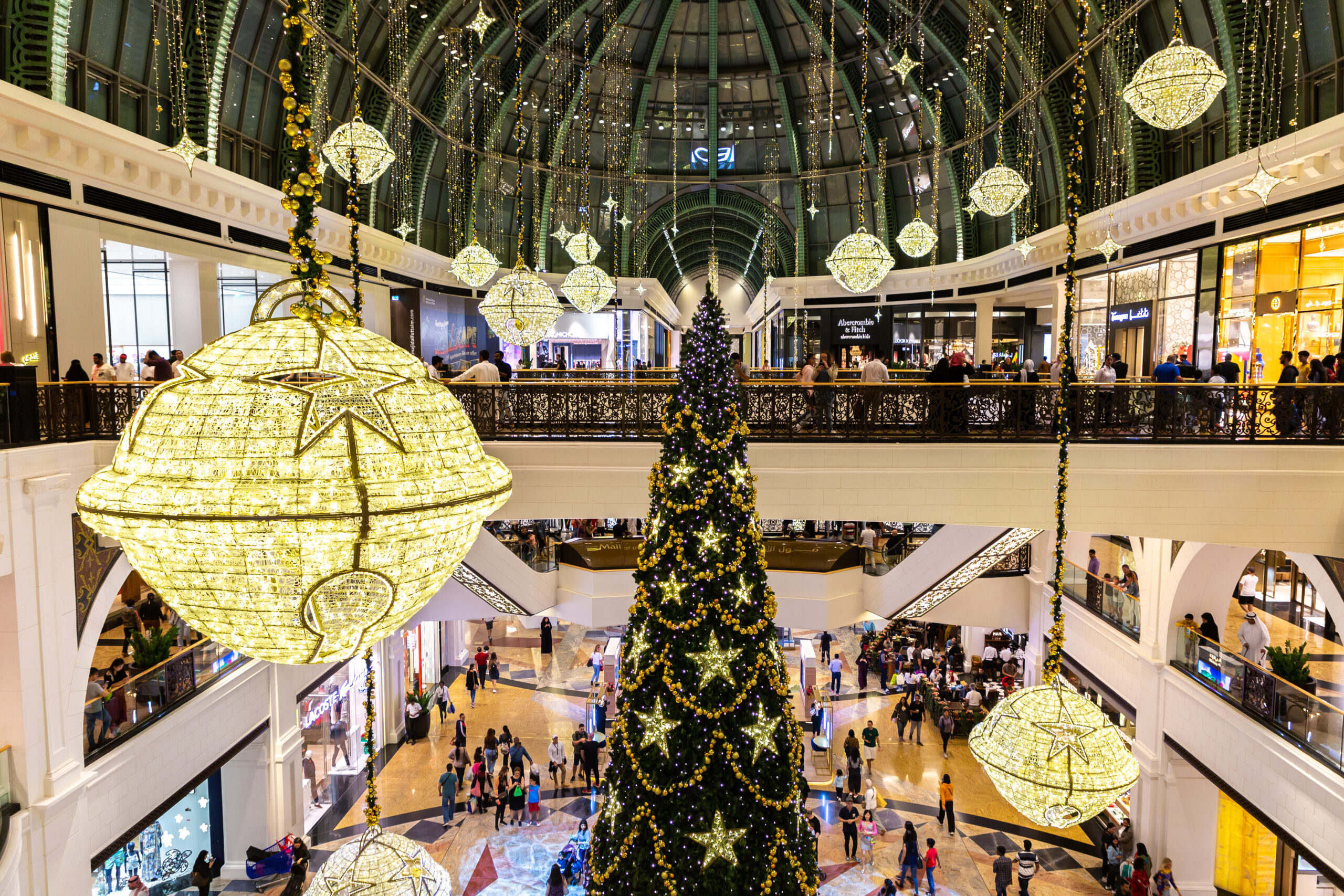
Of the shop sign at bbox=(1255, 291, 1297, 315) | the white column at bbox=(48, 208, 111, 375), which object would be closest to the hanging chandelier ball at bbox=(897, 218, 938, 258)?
the shop sign at bbox=(1255, 291, 1297, 315)

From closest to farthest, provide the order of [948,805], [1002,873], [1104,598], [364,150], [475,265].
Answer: [364,150], [1002,873], [475,265], [948,805], [1104,598]

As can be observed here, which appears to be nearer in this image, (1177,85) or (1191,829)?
(1177,85)

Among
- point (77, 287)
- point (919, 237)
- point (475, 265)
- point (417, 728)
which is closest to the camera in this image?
point (77, 287)

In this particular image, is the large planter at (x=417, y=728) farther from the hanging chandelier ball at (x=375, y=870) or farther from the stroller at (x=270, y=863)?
the hanging chandelier ball at (x=375, y=870)

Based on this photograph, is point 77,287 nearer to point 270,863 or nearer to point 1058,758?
point 270,863

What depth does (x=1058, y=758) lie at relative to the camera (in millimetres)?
5180

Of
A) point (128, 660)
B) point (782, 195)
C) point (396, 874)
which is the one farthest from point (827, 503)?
point (782, 195)

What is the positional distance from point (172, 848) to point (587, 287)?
10135 mm

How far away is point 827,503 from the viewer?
1030 cm

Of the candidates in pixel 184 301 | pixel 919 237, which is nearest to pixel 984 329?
pixel 919 237

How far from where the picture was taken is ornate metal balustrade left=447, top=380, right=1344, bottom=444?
955 centimetres

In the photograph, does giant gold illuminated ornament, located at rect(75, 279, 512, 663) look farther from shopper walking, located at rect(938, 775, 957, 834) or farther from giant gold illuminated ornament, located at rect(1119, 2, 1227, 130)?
shopper walking, located at rect(938, 775, 957, 834)

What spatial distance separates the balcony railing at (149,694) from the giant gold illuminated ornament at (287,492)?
795 cm

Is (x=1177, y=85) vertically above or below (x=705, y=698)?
above
